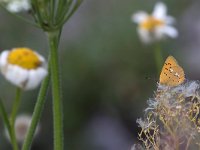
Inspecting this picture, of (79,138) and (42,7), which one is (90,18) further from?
(42,7)

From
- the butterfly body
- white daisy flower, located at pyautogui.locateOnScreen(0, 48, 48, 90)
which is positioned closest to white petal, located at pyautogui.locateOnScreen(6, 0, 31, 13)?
white daisy flower, located at pyautogui.locateOnScreen(0, 48, 48, 90)

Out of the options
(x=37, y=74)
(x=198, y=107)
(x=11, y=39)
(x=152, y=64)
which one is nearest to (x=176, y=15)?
(x=152, y=64)

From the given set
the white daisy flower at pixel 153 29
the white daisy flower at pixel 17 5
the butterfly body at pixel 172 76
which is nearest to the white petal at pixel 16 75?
the white daisy flower at pixel 17 5

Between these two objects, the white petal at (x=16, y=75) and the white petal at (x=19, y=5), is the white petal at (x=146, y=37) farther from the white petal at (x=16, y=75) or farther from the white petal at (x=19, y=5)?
the white petal at (x=16, y=75)

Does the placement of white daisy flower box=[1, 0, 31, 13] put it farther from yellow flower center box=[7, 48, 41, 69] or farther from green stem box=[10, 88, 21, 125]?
green stem box=[10, 88, 21, 125]

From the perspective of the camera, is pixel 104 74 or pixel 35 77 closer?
pixel 35 77

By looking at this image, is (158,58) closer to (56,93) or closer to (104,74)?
(56,93)

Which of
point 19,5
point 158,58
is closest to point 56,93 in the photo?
point 19,5
